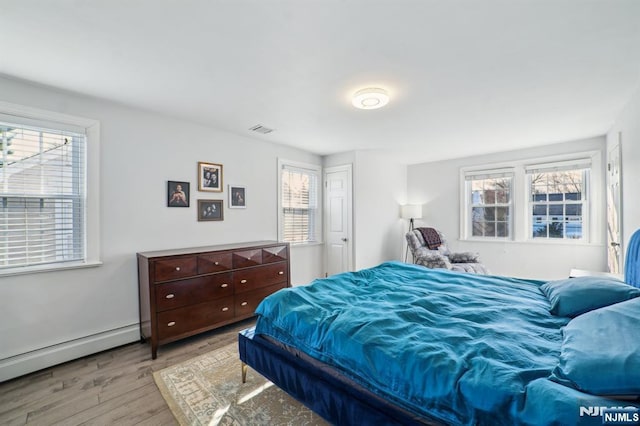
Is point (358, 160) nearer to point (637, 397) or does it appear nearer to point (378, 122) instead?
point (378, 122)

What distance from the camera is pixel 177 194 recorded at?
3258mm

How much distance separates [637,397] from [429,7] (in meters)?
1.86

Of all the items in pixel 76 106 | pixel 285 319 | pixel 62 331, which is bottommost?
pixel 62 331

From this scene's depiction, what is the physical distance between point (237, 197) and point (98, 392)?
2.40 meters

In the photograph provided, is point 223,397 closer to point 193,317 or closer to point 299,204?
point 193,317

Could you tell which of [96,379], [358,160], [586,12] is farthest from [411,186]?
[96,379]

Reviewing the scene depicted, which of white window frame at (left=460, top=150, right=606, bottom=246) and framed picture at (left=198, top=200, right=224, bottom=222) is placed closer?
framed picture at (left=198, top=200, right=224, bottom=222)

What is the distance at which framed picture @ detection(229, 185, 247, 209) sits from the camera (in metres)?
3.78

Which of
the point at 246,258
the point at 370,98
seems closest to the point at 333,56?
the point at 370,98

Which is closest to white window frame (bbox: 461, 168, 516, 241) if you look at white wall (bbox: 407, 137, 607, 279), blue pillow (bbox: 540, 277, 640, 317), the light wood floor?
white wall (bbox: 407, 137, 607, 279)

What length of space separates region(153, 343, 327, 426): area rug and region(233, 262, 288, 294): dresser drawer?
881mm

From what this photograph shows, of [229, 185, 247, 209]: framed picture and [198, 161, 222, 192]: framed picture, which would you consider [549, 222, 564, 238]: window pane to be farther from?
[198, 161, 222, 192]: framed picture

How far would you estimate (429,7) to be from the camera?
153cm

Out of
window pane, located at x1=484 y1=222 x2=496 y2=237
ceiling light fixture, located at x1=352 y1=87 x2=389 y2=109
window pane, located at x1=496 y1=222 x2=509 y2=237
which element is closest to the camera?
ceiling light fixture, located at x1=352 y1=87 x2=389 y2=109
